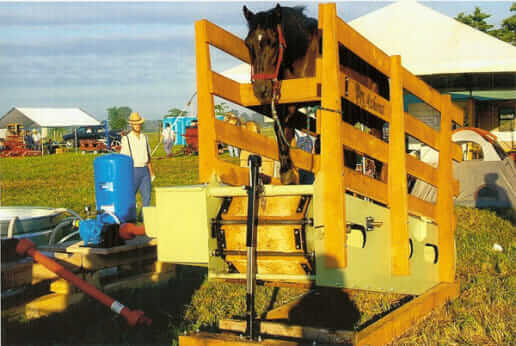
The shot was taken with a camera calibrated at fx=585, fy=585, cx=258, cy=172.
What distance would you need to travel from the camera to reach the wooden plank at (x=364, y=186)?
Answer: 4.11 m

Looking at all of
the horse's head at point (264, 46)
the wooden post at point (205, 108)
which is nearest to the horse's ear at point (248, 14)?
the horse's head at point (264, 46)

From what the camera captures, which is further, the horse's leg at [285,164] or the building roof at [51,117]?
the building roof at [51,117]

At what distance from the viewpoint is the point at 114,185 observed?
19.5ft

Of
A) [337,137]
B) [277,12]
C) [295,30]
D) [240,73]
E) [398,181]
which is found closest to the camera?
[337,137]

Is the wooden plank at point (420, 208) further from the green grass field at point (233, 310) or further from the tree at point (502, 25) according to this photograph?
the tree at point (502, 25)

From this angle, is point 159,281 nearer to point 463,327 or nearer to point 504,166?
point 463,327

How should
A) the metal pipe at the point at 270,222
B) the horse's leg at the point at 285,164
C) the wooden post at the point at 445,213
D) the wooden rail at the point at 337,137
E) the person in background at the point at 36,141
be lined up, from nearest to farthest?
the metal pipe at the point at 270,222 → the wooden rail at the point at 337,137 → the horse's leg at the point at 285,164 → the wooden post at the point at 445,213 → the person in background at the point at 36,141

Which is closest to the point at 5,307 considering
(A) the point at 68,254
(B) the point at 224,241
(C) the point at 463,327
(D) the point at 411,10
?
(A) the point at 68,254

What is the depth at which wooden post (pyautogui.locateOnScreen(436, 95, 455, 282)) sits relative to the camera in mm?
5457

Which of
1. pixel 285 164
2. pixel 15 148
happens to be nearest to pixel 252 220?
pixel 285 164

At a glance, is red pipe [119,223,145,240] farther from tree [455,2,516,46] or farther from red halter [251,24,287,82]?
tree [455,2,516,46]

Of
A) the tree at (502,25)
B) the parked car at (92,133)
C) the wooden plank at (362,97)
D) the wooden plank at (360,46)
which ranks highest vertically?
the tree at (502,25)

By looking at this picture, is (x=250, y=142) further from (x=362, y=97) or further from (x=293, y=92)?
(x=362, y=97)

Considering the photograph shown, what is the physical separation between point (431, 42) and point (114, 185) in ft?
38.4
